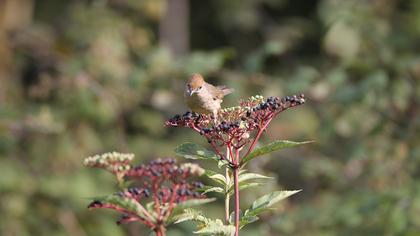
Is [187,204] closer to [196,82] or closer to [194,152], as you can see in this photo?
[194,152]

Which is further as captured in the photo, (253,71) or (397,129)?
(397,129)

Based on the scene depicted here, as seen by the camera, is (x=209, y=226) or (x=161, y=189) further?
(x=209, y=226)

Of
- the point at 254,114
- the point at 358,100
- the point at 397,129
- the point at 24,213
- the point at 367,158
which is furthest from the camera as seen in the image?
the point at 24,213

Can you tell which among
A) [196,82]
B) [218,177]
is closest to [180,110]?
[196,82]

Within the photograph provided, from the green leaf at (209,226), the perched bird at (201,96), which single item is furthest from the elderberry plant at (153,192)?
the perched bird at (201,96)

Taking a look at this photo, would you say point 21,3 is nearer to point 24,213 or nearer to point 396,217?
point 24,213

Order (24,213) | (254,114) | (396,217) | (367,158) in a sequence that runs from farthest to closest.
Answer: (24,213) → (367,158) → (396,217) → (254,114)

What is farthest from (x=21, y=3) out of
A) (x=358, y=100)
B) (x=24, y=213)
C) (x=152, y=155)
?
(x=358, y=100)

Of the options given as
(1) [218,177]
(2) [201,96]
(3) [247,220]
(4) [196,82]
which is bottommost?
(3) [247,220]
